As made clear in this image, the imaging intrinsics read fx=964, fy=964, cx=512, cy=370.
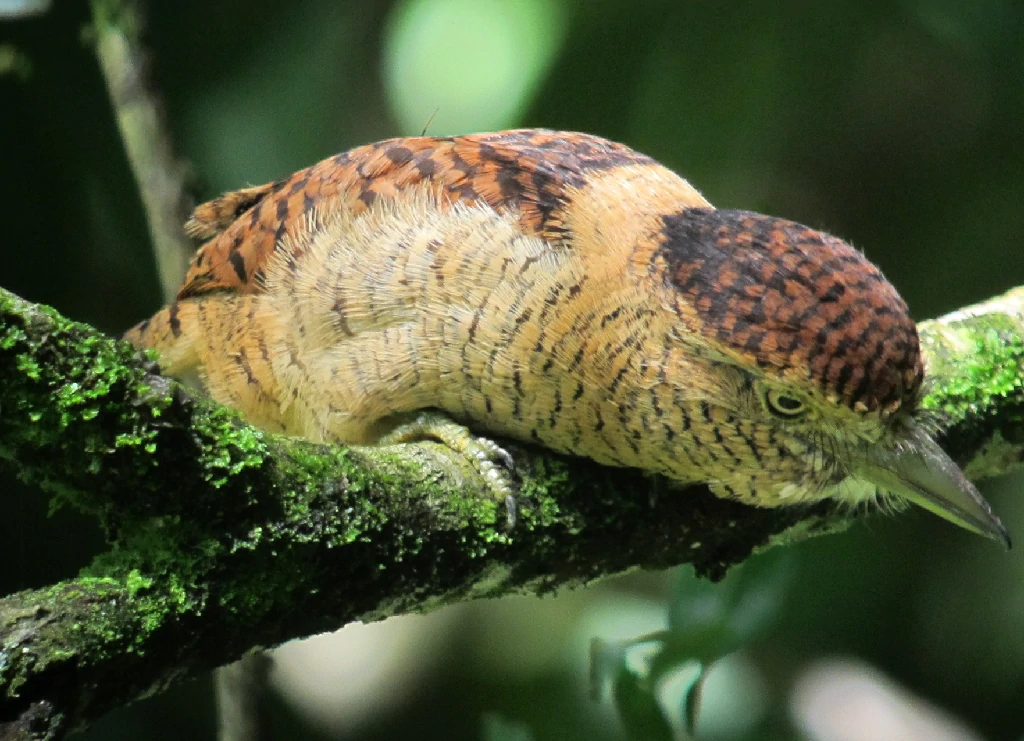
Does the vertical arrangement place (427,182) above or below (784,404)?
above

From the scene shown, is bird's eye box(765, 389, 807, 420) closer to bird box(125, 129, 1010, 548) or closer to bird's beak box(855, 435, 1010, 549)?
bird box(125, 129, 1010, 548)

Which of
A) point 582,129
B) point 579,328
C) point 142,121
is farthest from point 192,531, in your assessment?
point 582,129

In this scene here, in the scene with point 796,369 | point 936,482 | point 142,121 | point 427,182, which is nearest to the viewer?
point 796,369

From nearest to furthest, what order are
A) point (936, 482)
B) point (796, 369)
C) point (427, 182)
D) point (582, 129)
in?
point (796, 369) < point (936, 482) < point (427, 182) < point (582, 129)

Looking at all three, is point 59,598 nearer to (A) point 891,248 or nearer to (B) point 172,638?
(B) point 172,638

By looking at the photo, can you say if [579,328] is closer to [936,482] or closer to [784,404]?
[784,404]

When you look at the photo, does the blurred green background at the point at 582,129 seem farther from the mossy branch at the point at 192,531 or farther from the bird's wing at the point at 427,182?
the mossy branch at the point at 192,531
